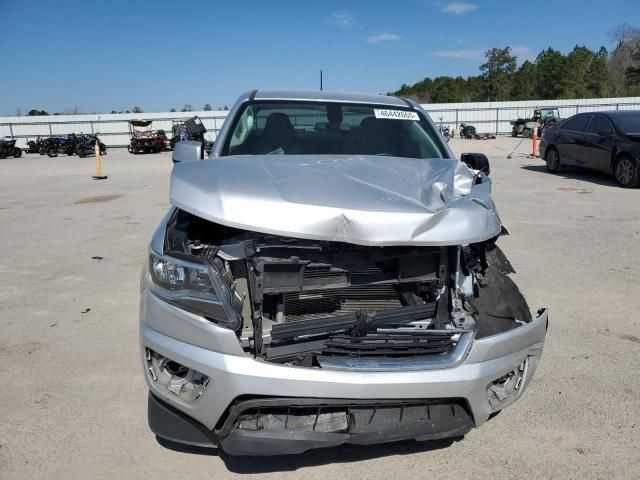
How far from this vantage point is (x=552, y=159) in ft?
43.9

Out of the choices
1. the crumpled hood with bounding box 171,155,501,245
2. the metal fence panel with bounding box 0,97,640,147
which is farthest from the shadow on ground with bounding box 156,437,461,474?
the metal fence panel with bounding box 0,97,640,147

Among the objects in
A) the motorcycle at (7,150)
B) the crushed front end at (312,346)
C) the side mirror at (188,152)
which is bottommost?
the crushed front end at (312,346)

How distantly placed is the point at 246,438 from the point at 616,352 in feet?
9.15

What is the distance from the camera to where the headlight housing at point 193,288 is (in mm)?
2090

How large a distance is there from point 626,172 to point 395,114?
8580 millimetres

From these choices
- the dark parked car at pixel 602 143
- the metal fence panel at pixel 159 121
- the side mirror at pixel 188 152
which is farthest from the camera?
the metal fence panel at pixel 159 121

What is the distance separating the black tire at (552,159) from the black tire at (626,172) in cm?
239

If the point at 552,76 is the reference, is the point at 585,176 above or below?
below

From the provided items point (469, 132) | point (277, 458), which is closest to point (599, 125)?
point (277, 458)

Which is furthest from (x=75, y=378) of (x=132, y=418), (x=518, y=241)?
(x=518, y=241)

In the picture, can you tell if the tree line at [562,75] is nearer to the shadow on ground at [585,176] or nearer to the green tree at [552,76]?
the green tree at [552,76]

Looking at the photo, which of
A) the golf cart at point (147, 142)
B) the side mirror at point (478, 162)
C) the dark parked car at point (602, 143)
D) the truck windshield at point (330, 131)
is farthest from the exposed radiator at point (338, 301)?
the golf cart at point (147, 142)

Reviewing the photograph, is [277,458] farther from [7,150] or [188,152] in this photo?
[7,150]

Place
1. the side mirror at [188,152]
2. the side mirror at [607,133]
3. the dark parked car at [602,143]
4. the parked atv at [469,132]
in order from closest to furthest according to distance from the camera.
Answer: the side mirror at [188,152] → the dark parked car at [602,143] → the side mirror at [607,133] → the parked atv at [469,132]
